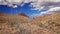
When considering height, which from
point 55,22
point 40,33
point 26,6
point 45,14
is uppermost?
point 26,6

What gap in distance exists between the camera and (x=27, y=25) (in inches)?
120

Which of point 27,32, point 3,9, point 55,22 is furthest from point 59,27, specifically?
point 3,9

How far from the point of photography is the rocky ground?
3.00 meters

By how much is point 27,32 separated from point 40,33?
0.28 meters

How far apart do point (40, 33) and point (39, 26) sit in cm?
16

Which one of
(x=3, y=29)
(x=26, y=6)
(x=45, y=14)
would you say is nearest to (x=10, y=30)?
(x=3, y=29)

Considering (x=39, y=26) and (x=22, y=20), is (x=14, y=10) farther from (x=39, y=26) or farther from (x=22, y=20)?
(x=39, y=26)

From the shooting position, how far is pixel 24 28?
303 cm

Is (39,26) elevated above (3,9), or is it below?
below

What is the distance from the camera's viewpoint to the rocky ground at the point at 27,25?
300 centimetres

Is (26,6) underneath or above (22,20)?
above

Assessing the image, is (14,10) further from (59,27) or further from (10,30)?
(59,27)

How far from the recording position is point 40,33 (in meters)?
2.98

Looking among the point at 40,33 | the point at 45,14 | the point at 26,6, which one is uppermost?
the point at 26,6
